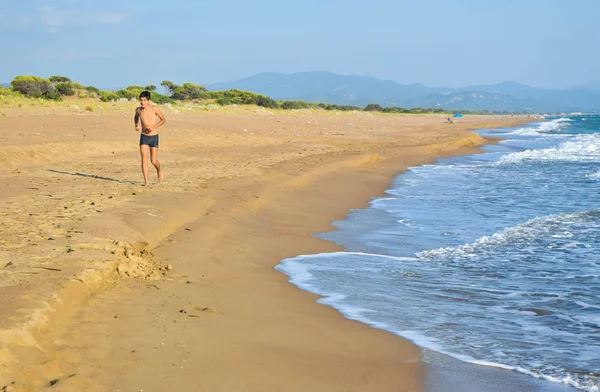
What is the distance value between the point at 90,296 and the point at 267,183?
306 inches

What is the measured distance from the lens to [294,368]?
4.21 meters

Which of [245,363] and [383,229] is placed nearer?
[245,363]

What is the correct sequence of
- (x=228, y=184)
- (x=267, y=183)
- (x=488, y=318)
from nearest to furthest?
(x=488, y=318) → (x=228, y=184) → (x=267, y=183)

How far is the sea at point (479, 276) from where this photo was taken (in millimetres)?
4910

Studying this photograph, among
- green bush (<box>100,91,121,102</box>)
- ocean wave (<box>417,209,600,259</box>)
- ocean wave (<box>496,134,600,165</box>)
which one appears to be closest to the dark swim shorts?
ocean wave (<box>417,209,600,259</box>)

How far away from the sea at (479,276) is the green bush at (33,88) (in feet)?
94.9

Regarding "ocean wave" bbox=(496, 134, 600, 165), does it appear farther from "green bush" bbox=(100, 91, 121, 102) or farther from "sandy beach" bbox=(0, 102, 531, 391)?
"green bush" bbox=(100, 91, 121, 102)

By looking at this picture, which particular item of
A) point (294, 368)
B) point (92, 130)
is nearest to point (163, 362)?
point (294, 368)

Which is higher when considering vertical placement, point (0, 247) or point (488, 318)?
point (0, 247)

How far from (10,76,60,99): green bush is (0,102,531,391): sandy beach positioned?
25.6 m

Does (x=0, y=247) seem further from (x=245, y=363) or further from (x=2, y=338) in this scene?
(x=245, y=363)

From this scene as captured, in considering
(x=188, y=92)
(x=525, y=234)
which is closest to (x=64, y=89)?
(x=188, y=92)

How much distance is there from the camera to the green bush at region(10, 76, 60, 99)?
37.1 m

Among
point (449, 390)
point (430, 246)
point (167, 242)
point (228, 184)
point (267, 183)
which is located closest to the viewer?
point (449, 390)
